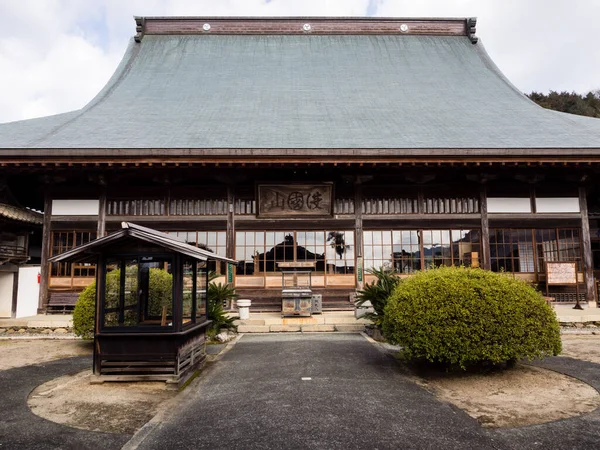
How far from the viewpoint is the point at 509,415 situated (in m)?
4.21

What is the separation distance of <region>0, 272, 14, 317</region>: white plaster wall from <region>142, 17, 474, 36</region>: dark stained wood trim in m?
13.2

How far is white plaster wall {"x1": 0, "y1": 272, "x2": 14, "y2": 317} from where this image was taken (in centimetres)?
1063

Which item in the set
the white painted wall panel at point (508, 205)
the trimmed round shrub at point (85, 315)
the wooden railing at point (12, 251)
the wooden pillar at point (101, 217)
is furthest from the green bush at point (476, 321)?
the wooden railing at point (12, 251)

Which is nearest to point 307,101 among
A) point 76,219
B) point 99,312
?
point 76,219

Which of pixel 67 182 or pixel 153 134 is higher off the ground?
pixel 153 134

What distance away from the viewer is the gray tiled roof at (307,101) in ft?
37.4

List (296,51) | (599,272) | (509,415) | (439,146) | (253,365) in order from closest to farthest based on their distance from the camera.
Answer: (509,415) < (253,365) < (439,146) < (599,272) < (296,51)

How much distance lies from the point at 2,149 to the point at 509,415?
1197cm

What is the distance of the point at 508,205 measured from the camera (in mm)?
11773

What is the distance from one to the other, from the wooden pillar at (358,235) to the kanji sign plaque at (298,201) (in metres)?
0.74

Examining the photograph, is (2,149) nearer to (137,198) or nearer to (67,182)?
(67,182)

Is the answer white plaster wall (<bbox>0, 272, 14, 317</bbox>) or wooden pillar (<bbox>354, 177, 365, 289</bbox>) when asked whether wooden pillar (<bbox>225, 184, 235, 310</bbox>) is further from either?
white plaster wall (<bbox>0, 272, 14, 317</bbox>)

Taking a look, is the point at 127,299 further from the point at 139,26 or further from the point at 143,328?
the point at 139,26

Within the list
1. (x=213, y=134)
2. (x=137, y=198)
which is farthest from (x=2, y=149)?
(x=213, y=134)
